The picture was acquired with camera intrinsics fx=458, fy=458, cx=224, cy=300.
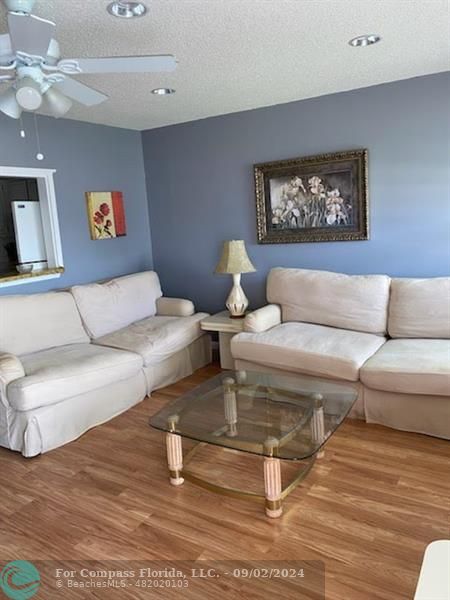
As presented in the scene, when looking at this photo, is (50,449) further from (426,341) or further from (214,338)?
(426,341)

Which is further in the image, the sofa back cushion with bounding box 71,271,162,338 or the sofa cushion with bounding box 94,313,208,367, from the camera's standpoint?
the sofa back cushion with bounding box 71,271,162,338

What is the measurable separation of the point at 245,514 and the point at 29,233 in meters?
3.01

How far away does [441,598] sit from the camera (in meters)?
1.03

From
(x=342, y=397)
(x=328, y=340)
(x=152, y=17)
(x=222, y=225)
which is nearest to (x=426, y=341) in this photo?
(x=328, y=340)

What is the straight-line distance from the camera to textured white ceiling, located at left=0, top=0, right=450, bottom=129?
2.11 m

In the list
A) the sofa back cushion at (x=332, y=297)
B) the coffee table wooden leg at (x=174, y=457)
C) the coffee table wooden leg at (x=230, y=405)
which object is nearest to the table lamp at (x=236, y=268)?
the sofa back cushion at (x=332, y=297)

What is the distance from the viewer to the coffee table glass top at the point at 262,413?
2.24 metres

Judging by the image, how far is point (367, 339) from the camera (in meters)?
3.33

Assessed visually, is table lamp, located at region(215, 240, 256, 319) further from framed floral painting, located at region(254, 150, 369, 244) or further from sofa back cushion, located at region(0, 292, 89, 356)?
sofa back cushion, located at region(0, 292, 89, 356)

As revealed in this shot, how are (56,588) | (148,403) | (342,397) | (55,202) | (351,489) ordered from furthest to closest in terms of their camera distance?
(55,202) < (148,403) < (342,397) < (351,489) < (56,588)

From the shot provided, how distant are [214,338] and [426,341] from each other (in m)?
2.14

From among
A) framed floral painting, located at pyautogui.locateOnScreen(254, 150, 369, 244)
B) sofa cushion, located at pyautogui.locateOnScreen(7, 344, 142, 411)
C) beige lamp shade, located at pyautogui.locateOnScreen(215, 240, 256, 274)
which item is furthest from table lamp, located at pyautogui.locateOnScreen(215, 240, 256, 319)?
sofa cushion, located at pyautogui.locateOnScreen(7, 344, 142, 411)

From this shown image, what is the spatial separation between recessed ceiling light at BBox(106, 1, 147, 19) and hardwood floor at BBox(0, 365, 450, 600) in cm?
233

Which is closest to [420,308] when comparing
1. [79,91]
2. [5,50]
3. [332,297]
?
[332,297]
